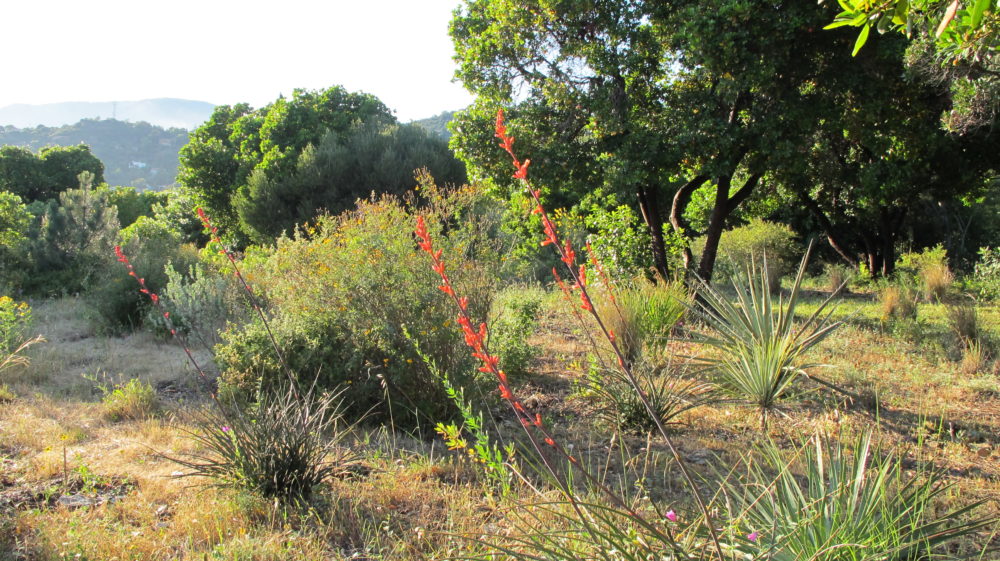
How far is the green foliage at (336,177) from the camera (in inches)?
703

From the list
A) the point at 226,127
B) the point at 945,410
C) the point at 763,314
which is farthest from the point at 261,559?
the point at 226,127

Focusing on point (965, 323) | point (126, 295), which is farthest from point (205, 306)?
point (965, 323)

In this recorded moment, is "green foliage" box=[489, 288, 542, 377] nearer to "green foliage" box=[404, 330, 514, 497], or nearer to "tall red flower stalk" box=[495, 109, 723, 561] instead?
"green foliage" box=[404, 330, 514, 497]

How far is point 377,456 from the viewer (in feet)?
12.0

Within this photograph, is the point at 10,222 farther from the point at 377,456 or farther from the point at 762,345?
the point at 762,345

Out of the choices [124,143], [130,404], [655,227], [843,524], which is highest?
[124,143]

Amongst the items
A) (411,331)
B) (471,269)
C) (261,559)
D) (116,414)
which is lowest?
(116,414)

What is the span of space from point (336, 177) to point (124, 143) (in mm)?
83259

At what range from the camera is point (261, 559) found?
2510 mm

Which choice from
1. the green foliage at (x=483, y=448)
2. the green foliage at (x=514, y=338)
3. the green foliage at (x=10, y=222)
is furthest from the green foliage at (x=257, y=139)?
the green foliage at (x=483, y=448)

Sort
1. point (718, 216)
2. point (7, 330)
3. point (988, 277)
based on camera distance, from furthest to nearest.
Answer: point (988, 277), point (718, 216), point (7, 330)

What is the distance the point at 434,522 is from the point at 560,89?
657 cm

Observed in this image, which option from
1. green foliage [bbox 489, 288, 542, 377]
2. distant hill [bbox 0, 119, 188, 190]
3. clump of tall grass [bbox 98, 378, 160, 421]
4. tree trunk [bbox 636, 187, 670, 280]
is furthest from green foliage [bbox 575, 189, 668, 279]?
distant hill [bbox 0, 119, 188, 190]

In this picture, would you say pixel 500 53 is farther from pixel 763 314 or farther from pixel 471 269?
pixel 763 314
